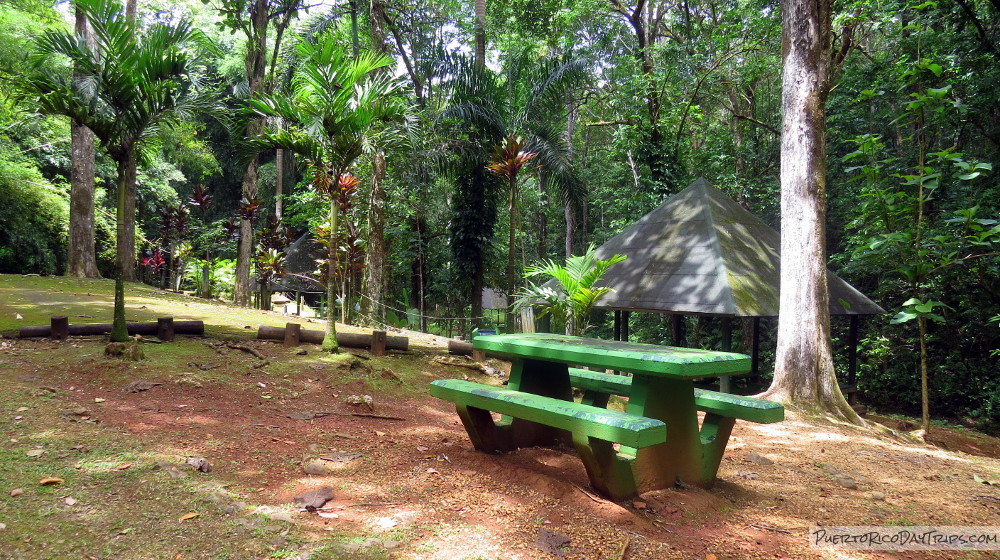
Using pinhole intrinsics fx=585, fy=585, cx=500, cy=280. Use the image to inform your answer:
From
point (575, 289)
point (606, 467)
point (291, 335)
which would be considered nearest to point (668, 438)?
point (606, 467)

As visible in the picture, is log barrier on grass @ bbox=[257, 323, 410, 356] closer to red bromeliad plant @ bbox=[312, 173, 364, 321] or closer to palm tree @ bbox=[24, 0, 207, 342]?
red bromeliad plant @ bbox=[312, 173, 364, 321]

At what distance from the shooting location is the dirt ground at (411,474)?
263 centimetres

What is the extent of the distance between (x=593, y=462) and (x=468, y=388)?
99cm

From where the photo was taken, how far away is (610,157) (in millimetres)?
20938

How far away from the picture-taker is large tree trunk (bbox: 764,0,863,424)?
6816 mm

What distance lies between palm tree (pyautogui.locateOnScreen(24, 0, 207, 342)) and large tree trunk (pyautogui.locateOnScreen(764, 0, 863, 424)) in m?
6.84

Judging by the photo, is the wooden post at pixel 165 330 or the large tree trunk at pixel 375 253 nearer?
the wooden post at pixel 165 330

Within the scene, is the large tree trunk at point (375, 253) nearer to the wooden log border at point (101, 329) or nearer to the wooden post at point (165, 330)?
the wooden log border at point (101, 329)

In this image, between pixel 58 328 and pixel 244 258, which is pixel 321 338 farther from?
pixel 244 258

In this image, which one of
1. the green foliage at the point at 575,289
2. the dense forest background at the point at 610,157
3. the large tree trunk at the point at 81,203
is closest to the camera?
the green foliage at the point at 575,289

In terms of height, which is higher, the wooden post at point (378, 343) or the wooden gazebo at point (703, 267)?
the wooden gazebo at point (703, 267)

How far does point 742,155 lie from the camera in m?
16.2

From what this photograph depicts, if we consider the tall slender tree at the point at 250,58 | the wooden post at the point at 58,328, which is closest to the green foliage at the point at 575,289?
the wooden post at the point at 58,328

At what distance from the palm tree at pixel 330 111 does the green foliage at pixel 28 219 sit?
13696 mm
